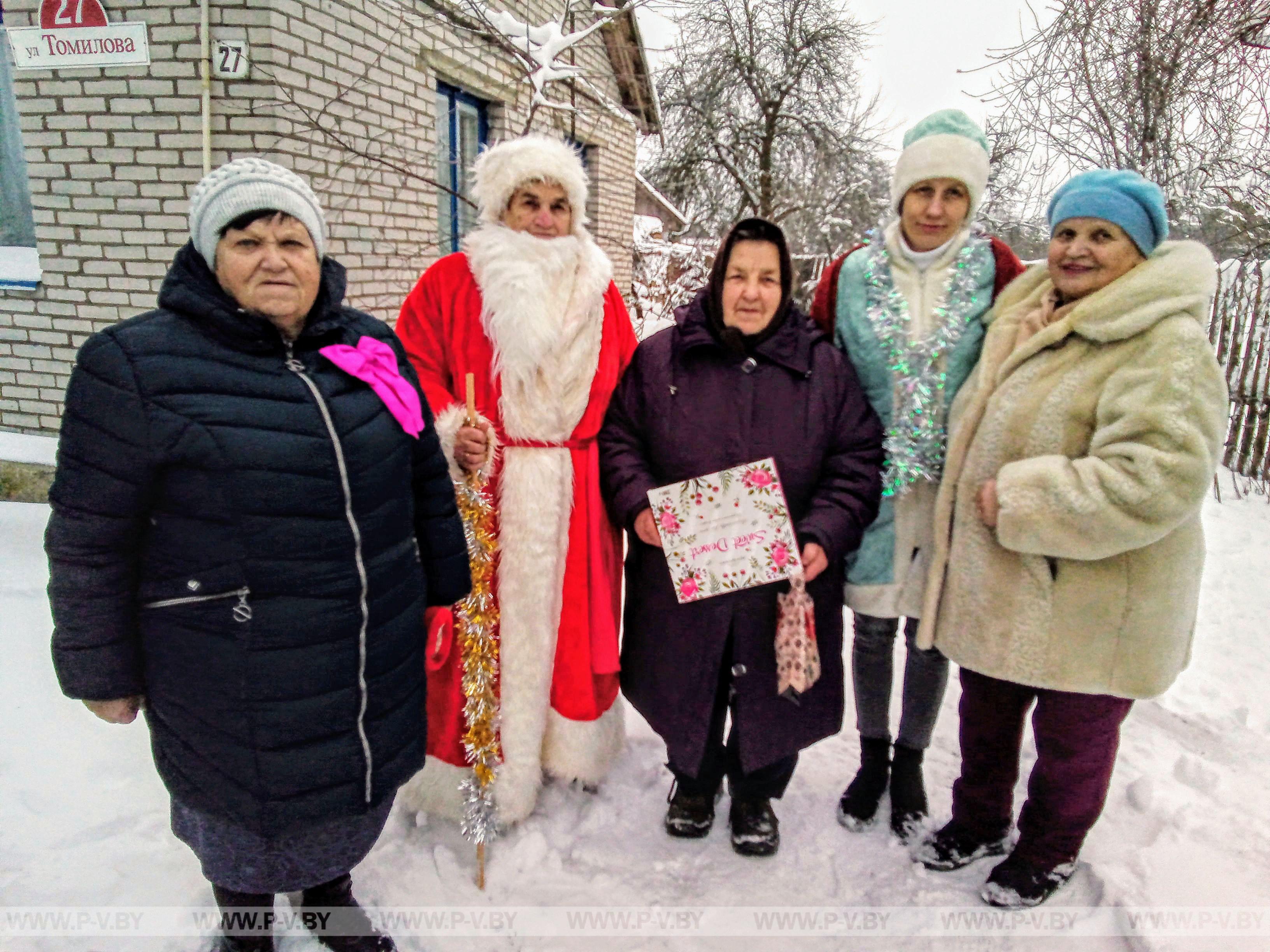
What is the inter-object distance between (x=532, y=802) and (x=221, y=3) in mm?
4620

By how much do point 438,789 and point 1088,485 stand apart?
2152mm

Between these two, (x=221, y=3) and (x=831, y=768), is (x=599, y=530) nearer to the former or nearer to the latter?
(x=831, y=768)

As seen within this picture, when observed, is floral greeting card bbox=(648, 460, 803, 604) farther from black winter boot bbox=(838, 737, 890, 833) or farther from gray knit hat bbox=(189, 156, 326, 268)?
gray knit hat bbox=(189, 156, 326, 268)

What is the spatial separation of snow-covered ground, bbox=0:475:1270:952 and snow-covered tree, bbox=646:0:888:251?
11.7m

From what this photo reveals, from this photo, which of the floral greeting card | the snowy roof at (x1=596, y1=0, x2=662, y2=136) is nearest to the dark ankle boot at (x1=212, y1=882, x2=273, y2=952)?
the floral greeting card

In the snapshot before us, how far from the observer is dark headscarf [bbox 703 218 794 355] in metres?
2.15

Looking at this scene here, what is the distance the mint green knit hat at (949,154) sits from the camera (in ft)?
6.92

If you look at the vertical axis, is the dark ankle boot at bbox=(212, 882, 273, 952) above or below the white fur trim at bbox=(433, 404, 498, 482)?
below

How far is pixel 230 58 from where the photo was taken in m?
4.16

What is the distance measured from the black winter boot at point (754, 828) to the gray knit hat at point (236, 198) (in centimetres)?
222

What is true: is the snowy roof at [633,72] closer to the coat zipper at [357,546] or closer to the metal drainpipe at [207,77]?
the metal drainpipe at [207,77]

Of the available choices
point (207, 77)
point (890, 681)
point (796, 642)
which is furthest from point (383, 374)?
point (207, 77)

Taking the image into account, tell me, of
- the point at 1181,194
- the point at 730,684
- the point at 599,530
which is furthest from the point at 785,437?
the point at 1181,194

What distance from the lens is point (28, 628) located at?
328 cm
